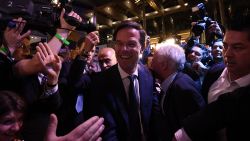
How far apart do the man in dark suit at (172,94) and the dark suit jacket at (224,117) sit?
1.87ft

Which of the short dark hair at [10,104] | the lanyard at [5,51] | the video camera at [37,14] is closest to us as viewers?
the short dark hair at [10,104]

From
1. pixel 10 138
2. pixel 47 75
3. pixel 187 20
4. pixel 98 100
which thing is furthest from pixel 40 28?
pixel 187 20

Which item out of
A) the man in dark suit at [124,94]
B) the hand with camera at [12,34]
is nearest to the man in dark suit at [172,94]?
the man in dark suit at [124,94]

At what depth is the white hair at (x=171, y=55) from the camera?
212 centimetres

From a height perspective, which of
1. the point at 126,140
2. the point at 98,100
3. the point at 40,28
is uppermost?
the point at 40,28

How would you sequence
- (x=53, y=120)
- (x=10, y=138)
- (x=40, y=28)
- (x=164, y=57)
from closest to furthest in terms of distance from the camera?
(x=53, y=120), (x=10, y=138), (x=40, y=28), (x=164, y=57)

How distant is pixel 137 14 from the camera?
945cm

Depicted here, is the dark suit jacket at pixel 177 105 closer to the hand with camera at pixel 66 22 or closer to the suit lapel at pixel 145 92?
the suit lapel at pixel 145 92

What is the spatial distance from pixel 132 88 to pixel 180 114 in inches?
13.7

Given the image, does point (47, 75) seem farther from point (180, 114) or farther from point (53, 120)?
point (180, 114)

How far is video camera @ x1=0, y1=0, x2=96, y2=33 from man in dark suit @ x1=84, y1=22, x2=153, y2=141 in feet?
0.93

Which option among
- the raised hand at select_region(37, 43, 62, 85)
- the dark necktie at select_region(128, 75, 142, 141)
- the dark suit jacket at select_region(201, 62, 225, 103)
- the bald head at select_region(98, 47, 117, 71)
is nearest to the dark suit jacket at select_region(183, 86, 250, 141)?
the dark necktie at select_region(128, 75, 142, 141)

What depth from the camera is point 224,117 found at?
1275 millimetres

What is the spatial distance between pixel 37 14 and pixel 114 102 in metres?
0.70
